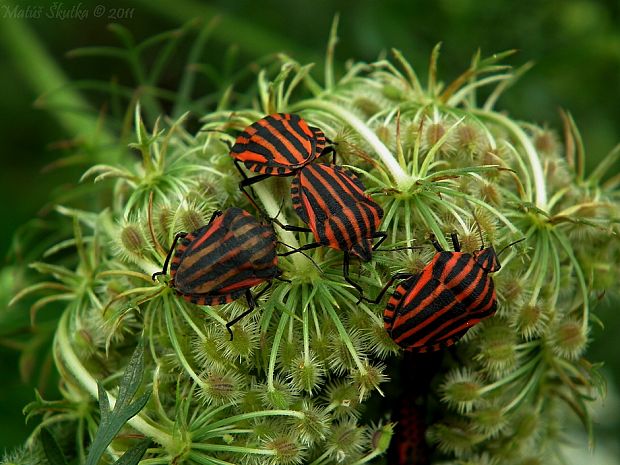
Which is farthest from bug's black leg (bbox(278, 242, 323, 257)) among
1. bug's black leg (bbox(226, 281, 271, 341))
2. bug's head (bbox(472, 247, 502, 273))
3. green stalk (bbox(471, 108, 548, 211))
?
green stalk (bbox(471, 108, 548, 211))

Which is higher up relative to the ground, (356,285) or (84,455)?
(356,285)

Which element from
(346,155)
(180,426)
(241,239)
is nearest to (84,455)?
(180,426)

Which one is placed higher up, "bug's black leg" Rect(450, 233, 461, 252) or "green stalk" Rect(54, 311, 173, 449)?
"bug's black leg" Rect(450, 233, 461, 252)

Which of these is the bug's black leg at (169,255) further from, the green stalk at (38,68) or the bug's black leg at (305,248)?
the green stalk at (38,68)

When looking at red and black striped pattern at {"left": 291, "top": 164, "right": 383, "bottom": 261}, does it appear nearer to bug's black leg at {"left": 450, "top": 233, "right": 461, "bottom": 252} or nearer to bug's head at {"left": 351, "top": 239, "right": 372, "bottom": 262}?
bug's head at {"left": 351, "top": 239, "right": 372, "bottom": 262}

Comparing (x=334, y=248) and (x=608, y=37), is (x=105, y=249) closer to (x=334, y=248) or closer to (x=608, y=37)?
(x=334, y=248)

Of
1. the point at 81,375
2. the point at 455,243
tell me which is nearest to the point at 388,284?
the point at 455,243
